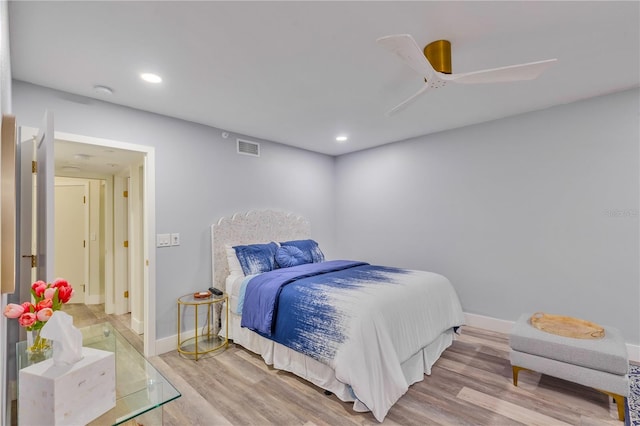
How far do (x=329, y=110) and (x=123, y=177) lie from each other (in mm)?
3322

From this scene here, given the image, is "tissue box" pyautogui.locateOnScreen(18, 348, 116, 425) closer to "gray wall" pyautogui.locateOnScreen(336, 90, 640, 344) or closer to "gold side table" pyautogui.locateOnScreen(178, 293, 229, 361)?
"gold side table" pyautogui.locateOnScreen(178, 293, 229, 361)

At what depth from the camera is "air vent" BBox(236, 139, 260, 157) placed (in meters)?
3.98

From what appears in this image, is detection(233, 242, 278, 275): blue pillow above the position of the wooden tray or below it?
above

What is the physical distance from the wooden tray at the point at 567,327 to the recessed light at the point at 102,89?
4031 millimetres

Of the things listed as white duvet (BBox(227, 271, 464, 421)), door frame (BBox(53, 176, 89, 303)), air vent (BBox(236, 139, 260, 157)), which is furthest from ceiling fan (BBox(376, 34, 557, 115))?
door frame (BBox(53, 176, 89, 303))

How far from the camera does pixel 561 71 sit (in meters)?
2.46

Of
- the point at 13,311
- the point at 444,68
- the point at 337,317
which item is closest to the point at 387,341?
the point at 337,317

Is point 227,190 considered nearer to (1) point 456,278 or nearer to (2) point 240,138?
(2) point 240,138

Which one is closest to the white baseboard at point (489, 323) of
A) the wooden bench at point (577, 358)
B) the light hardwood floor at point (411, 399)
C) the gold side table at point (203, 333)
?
the light hardwood floor at point (411, 399)

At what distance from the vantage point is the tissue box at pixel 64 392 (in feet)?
3.42

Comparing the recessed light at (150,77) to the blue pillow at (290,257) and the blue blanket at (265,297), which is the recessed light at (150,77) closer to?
the blue blanket at (265,297)

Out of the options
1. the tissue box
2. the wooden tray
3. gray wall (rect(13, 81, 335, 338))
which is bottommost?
the wooden tray

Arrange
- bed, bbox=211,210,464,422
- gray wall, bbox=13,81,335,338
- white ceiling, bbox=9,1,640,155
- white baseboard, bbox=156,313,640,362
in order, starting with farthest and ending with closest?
white baseboard, bbox=156,313,640,362 < gray wall, bbox=13,81,335,338 < bed, bbox=211,210,464,422 < white ceiling, bbox=9,1,640,155

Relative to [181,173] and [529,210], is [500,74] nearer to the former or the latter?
[529,210]
